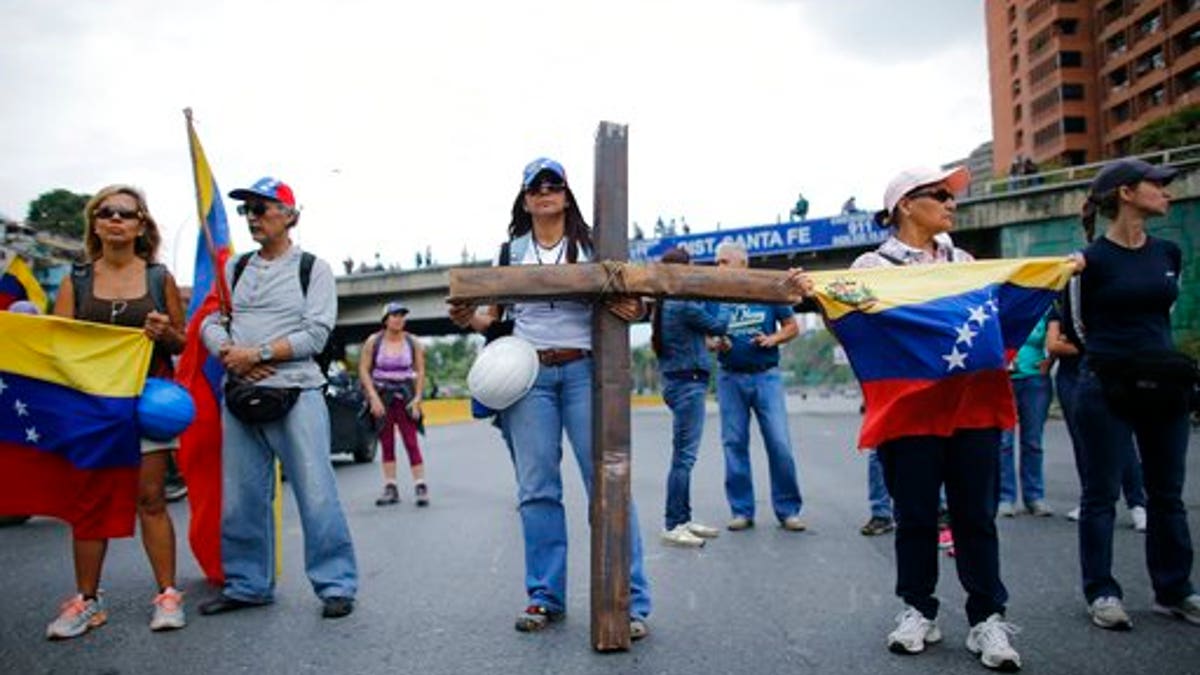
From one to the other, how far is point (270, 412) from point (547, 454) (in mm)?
1429

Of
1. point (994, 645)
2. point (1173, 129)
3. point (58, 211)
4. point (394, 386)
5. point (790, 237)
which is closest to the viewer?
point (994, 645)

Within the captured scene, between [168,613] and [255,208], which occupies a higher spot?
[255,208]

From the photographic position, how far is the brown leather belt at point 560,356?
154 inches

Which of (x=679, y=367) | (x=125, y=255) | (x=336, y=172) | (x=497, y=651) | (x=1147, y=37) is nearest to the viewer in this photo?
(x=497, y=651)

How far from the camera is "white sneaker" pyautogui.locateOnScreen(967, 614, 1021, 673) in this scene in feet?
10.4

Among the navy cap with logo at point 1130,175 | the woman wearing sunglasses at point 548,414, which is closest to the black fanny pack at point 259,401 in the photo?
the woman wearing sunglasses at point 548,414

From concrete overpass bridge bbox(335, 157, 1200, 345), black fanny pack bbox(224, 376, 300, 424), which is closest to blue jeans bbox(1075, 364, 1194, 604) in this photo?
black fanny pack bbox(224, 376, 300, 424)

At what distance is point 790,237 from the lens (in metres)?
31.3

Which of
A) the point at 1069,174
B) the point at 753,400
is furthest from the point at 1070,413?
the point at 1069,174

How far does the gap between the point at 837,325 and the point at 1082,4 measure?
3163 inches

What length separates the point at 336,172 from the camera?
12.3m

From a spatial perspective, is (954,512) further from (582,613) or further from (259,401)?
(259,401)

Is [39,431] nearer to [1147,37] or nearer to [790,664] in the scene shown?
[790,664]

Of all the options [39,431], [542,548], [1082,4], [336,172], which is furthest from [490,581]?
[1082,4]
